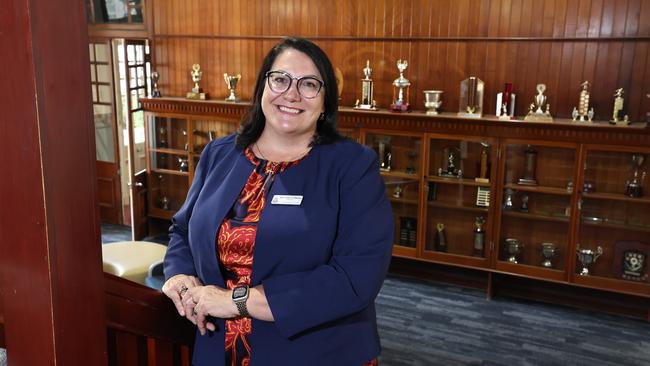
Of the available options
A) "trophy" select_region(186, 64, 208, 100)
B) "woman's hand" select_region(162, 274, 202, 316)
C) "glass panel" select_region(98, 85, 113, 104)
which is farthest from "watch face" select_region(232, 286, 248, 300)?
"glass panel" select_region(98, 85, 113, 104)

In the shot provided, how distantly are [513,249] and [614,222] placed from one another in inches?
27.3

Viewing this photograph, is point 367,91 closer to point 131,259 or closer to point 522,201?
point 522,201

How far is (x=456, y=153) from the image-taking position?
448 cm

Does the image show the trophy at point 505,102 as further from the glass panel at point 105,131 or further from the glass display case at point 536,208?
the glass panel at point 105,131

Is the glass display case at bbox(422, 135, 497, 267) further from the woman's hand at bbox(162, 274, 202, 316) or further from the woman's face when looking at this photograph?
the woman's hand at bbox(162, 274, 202, 316)

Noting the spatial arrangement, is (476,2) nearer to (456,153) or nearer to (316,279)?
(456,153)

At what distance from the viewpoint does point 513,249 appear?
4.44 m

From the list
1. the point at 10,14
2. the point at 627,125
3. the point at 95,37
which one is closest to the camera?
the point at 10,14

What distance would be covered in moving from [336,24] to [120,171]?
2682mm

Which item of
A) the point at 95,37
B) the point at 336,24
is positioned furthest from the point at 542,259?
the point at 95,37

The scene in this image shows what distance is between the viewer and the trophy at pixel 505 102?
4332mm

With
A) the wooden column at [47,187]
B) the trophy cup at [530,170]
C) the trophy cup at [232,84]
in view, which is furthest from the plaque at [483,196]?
the wooden column at [47,187]

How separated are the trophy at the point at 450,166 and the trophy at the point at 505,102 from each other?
0.40 meters

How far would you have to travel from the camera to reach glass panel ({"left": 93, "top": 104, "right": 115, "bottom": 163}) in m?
6.03
